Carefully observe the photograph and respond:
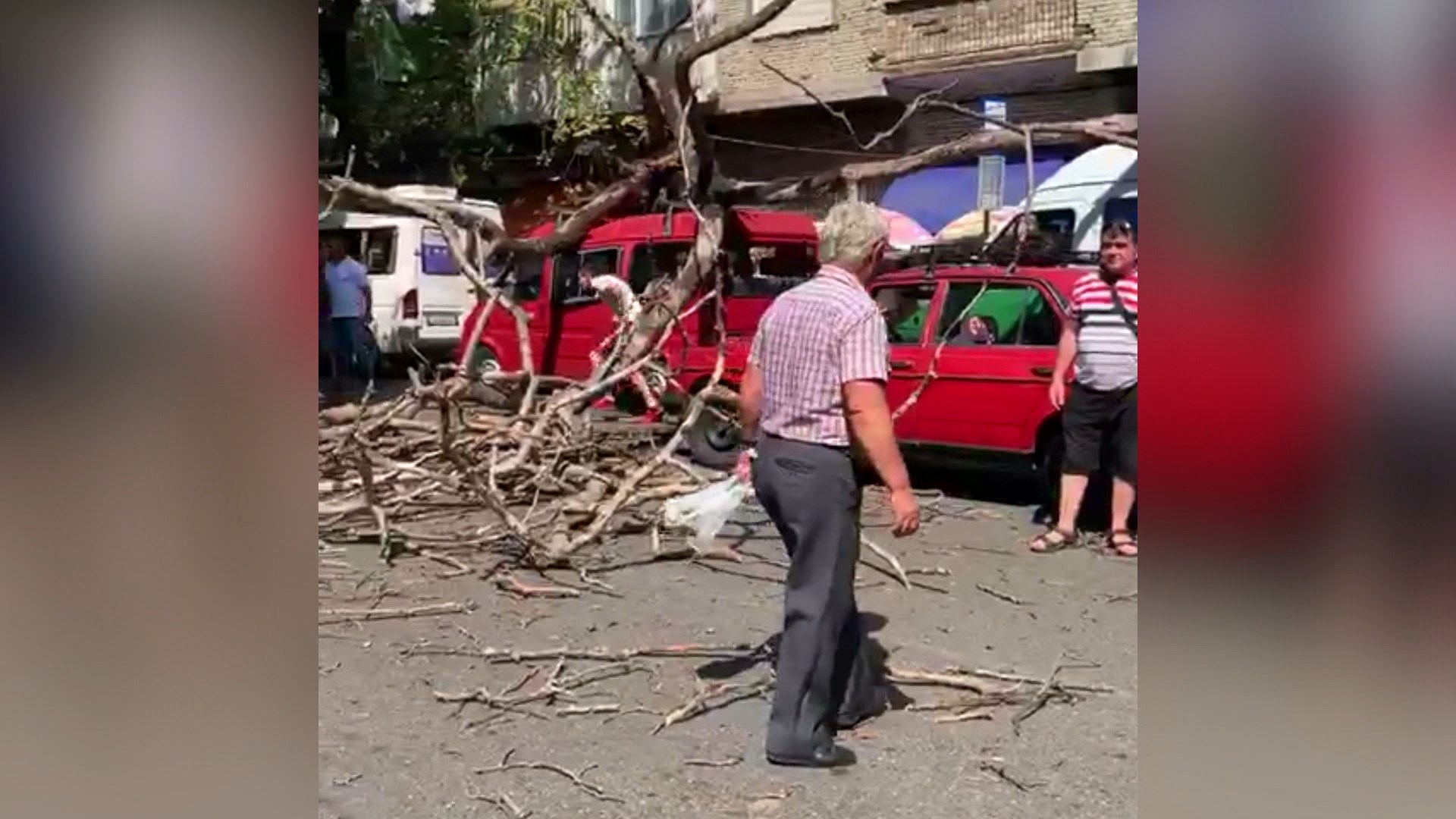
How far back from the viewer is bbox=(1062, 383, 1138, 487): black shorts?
7.79m

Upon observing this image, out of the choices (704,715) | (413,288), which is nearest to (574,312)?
(413,288)

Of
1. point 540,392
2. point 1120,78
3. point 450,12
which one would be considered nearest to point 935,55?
point 1120,78

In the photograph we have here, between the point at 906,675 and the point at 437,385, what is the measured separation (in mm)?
3316

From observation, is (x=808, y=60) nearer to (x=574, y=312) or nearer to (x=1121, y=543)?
(x=574, y=312)

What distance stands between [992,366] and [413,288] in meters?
11.5

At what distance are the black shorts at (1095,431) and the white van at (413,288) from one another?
12.1m

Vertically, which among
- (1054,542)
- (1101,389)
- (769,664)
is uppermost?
(1101,389)

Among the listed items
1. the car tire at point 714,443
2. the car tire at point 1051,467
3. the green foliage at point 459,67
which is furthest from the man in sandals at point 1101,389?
the green foliage at point 459,67

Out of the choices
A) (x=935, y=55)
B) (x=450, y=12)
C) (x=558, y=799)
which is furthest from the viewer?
(x=450, y=12)

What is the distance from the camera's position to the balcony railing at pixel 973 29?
674 inches

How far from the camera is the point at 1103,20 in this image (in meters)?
16.6
